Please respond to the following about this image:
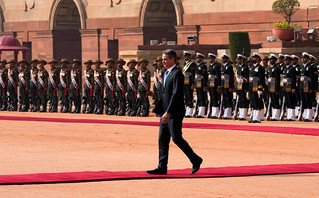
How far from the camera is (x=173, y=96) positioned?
37.5 feet

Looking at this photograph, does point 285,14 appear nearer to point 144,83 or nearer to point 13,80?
point 144,83

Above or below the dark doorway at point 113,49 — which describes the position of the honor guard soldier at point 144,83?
below

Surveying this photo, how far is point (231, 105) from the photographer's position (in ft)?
74.9

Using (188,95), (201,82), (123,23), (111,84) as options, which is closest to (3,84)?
(111,84)

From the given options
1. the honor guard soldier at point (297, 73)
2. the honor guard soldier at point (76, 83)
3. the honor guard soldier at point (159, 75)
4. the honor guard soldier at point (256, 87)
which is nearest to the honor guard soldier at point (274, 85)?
the honor guard soldier at point (297, 73)

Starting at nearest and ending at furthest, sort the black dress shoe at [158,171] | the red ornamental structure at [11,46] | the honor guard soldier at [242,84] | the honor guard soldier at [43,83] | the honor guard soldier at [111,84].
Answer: the black dress shoe at [158,171]
the honor guard soldier at [242,84]
the honor guard soldier at [111,84]
the honor guard soldier at [43,83]
the red ornamental structure at [11,46]

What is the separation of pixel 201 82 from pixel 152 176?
1239 cm

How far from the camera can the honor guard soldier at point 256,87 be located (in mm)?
21438

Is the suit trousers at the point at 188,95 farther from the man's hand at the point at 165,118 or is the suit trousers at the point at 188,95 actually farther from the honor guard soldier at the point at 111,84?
the man's hand at the point at 165,118

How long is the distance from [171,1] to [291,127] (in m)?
23.0

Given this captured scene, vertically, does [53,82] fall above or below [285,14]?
below

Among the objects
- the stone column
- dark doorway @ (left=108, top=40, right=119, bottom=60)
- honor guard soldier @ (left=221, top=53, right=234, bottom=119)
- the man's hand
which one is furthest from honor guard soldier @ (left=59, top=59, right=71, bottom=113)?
the stone column

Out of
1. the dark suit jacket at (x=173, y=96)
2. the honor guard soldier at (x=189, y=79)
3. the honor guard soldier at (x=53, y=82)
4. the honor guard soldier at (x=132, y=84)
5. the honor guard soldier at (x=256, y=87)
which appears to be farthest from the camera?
the honor guard soldier at (x=53, y=82)

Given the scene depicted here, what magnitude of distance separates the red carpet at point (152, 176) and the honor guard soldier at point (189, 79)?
1087cm
